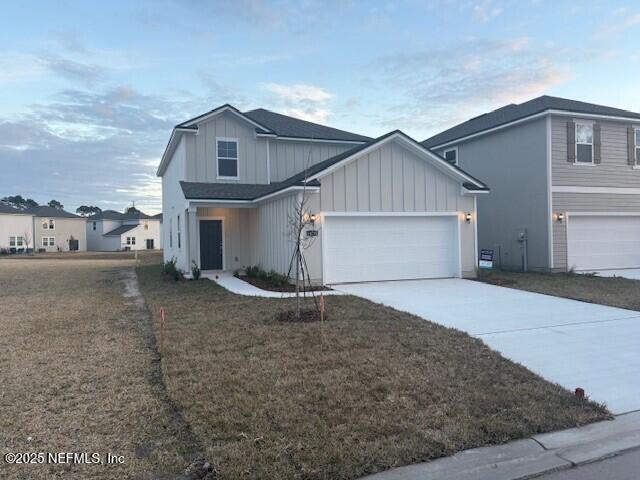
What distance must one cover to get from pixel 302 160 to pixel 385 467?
16616 millimetres

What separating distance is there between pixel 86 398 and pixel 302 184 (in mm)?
8443

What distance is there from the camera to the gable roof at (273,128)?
679 inches

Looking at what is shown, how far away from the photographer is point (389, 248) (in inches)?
565

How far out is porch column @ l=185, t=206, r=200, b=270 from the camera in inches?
665

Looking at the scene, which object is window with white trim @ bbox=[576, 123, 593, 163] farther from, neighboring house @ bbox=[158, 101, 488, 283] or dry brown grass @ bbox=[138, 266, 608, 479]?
dry brown grass @ bbox=[138, 266, 608, 479]

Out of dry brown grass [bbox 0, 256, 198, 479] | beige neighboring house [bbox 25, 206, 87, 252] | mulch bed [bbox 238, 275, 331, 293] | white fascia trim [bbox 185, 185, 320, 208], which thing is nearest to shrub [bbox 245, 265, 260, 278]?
mulch bed [bbox 238, 275, 331, 293]

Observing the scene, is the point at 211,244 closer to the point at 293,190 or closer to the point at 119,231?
the point at 293,190

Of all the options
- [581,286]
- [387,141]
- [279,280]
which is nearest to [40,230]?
[279,280]

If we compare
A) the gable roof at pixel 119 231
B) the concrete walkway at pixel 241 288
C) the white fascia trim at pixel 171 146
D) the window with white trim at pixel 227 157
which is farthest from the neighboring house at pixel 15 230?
the concrete walkway at pixel 241 288

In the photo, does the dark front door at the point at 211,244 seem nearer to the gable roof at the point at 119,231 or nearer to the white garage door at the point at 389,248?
the white garage door at the point at 389,248

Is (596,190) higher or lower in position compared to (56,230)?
higher

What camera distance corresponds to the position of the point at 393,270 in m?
14.3

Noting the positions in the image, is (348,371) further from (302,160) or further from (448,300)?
(302,160)

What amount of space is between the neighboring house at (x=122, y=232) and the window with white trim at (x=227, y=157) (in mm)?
46403
